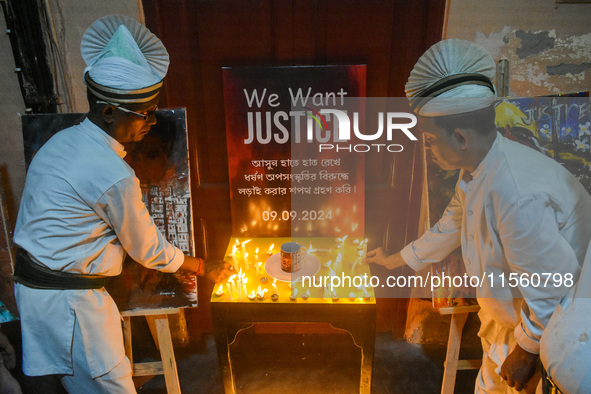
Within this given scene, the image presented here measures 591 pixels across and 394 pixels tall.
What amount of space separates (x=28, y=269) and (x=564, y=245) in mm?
2619

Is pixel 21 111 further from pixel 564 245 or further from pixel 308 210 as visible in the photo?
pixel 564 245

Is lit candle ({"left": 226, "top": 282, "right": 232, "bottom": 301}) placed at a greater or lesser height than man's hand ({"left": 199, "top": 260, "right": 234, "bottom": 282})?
lesser

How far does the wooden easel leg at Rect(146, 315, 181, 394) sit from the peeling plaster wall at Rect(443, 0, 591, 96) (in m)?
2.59

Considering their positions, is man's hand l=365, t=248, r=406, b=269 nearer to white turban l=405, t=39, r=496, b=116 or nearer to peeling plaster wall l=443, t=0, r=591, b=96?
white turban l=405, t=39, r=496, b=116

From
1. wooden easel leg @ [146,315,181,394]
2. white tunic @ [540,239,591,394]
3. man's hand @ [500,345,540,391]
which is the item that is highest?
white tunic @ [540,239,591,394]

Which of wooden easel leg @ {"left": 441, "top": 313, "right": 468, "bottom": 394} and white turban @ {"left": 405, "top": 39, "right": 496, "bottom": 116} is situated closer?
white turban @ {"left": 405, "top": 39, "right": 496, "bottom": 116}

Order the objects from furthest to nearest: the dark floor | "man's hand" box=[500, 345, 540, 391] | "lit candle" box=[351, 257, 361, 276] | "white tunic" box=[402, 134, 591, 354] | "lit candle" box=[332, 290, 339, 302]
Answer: the dark floor < "lit candle" box=[351, 257, 361, 276] < "lit candle" box=[332, 290, 339, 302] < "man's hand" box=[500, 345, 540, 391] < "white tunic" box=[402, 134, 591, 354]

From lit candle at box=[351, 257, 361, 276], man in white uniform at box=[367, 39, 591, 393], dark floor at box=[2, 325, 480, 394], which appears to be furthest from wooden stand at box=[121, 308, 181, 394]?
man in white uniform at box=[367, 39, 591, 393]

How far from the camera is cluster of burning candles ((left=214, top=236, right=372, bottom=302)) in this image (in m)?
2.40

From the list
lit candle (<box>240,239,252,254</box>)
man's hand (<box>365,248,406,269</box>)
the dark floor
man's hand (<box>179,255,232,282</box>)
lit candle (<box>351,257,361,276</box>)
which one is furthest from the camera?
the dark floor

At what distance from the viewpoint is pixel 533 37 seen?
8.63 feet

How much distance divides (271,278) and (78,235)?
3.74 feet

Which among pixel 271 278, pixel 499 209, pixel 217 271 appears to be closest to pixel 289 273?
pixel 271 278

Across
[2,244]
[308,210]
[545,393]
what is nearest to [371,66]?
[308,210]
